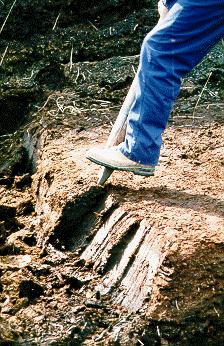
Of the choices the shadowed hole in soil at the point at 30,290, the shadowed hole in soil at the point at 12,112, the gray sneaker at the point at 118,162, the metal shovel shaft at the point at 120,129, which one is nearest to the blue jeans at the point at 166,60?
the gray sneaker at the point at 118,162

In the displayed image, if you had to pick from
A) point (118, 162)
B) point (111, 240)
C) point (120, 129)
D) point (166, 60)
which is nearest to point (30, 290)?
point (111, 240)

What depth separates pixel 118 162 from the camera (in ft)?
11.3

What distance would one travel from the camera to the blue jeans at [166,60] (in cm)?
326

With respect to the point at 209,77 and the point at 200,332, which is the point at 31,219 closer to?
the point at 200,332

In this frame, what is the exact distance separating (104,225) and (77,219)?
19 centimetres

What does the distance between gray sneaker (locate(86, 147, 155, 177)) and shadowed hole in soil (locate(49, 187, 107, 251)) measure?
0.16m

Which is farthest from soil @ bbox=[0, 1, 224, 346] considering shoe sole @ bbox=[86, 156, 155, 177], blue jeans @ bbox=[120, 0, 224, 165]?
blue jeans @ bbox=[120, 0, 224, 165]

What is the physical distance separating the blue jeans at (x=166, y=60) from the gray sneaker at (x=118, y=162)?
0.10 feet

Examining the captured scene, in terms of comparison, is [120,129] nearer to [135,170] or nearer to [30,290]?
[135,170]

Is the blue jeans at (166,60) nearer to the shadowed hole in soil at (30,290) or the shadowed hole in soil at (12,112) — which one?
the shadowed hole in soil at (30,290)

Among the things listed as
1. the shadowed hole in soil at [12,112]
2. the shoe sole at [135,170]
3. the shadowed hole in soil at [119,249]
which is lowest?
the shadowed hole in soil at [12,112]

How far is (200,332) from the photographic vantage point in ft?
10.1

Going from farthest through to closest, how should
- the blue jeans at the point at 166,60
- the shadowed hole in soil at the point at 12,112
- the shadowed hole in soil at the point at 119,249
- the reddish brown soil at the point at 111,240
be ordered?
the shadowed hole in soil at the point at 12,112, the shadowed hole in soil at the point at 119,249, the blue jeans at the point at 166,60, the reddish brown soil at the point at 111,240

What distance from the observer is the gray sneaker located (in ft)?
11.2
